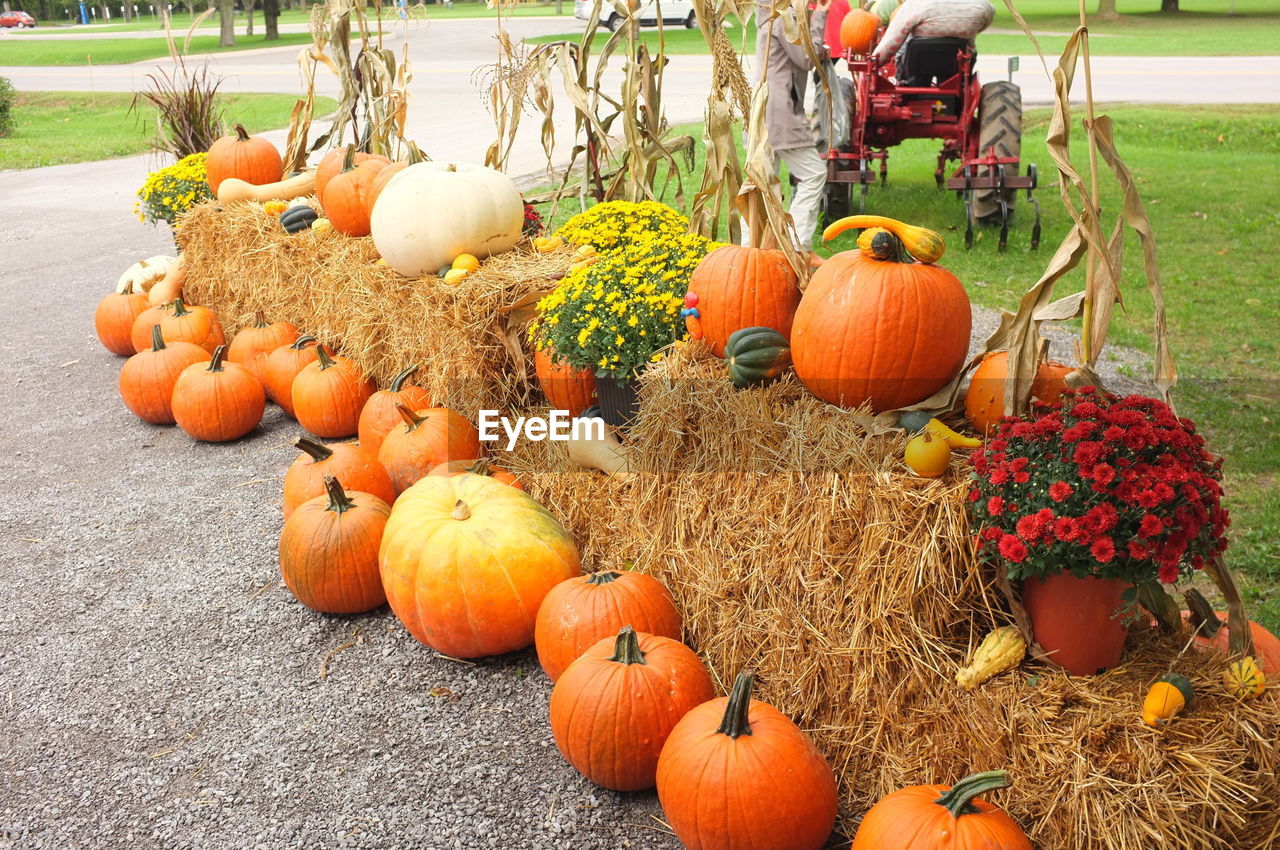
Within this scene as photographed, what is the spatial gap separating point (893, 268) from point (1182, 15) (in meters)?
33.8

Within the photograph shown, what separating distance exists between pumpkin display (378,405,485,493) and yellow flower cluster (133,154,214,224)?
3.54 metres

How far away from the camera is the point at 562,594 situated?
2.95 meters

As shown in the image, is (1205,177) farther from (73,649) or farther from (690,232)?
(73,649)

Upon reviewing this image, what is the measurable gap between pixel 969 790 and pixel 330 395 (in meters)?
3.55

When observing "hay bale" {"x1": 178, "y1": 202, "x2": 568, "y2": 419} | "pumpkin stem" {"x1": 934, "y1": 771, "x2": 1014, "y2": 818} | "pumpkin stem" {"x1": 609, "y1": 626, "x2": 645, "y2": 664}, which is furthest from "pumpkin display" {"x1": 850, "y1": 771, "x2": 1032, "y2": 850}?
"hay bale" {"x1": 178, "y1": 202, "x2": 568, "y2": 419}

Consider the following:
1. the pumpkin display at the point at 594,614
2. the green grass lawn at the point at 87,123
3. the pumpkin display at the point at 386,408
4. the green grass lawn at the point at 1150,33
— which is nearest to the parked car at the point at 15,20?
the green grass lawn at the point at 87,123

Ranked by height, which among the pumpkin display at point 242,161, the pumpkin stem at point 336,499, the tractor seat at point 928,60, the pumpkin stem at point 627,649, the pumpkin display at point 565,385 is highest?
the tractor seat at point 928,60

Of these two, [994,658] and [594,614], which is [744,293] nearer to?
[594,614]

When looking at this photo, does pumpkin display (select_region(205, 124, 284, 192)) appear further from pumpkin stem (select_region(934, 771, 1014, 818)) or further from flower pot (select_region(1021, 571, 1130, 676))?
pumpkin stem (select_region(934, 771, 1014, 818))

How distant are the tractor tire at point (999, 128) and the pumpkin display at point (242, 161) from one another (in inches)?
208

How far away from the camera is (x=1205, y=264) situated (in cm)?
700

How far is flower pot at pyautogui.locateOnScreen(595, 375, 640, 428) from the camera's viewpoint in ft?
11.7

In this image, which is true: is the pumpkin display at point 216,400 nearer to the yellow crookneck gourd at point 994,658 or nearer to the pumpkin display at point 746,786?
the pumpkin display at point 746,786

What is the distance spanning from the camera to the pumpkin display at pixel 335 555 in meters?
3.35
